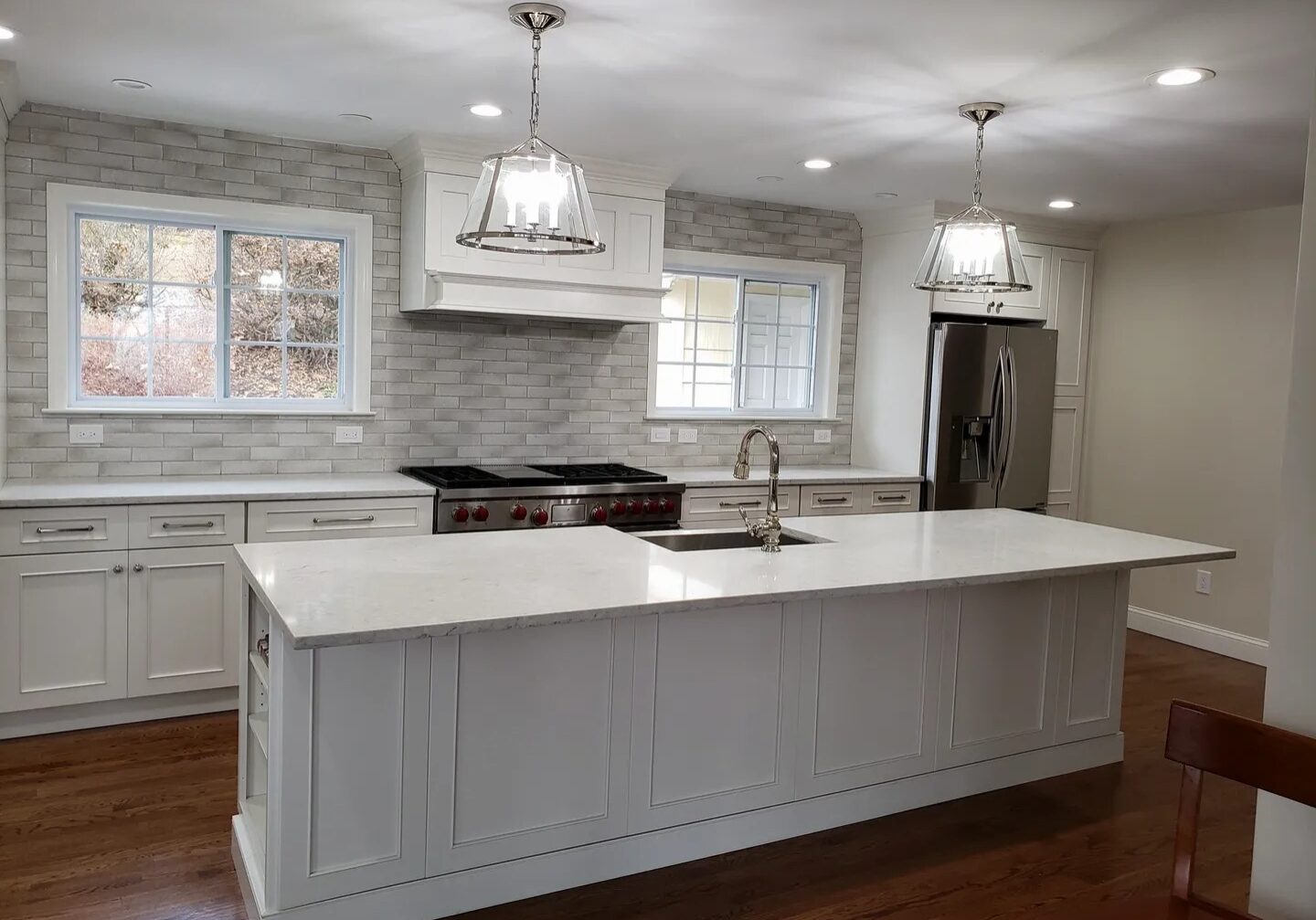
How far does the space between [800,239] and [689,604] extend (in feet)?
12.5

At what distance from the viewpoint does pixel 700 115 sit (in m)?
3.77

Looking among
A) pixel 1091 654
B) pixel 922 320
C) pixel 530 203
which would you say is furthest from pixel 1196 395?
pixel 530 203

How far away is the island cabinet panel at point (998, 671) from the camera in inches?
128

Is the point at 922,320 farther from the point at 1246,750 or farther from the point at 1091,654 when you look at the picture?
the point at 1246,750

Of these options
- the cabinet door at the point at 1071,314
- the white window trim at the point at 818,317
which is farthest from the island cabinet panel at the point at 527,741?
the cabinet door at the point at 1071,314

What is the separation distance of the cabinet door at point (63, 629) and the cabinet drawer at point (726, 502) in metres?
2.45

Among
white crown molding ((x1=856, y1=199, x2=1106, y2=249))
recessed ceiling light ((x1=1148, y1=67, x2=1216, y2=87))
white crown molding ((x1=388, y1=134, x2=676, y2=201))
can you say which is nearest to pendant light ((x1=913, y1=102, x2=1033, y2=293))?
recessed ceiling light ((x1=1148, y1=67, x2=1216, y2=87))

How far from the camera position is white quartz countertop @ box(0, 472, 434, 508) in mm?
3643

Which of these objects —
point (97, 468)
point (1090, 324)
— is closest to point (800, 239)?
point (1090, 324)

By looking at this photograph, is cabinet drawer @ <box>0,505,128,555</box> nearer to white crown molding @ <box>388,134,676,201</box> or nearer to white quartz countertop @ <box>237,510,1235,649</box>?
white quartz countertop @ <box>237,510,1235,649</box>

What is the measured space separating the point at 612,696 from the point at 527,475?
2038 mm

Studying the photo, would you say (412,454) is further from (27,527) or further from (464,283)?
(27,527)

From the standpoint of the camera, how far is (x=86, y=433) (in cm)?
411

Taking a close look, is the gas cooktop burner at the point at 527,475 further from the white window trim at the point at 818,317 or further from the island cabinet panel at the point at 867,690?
the island cabinet panel at the point at 867,690
